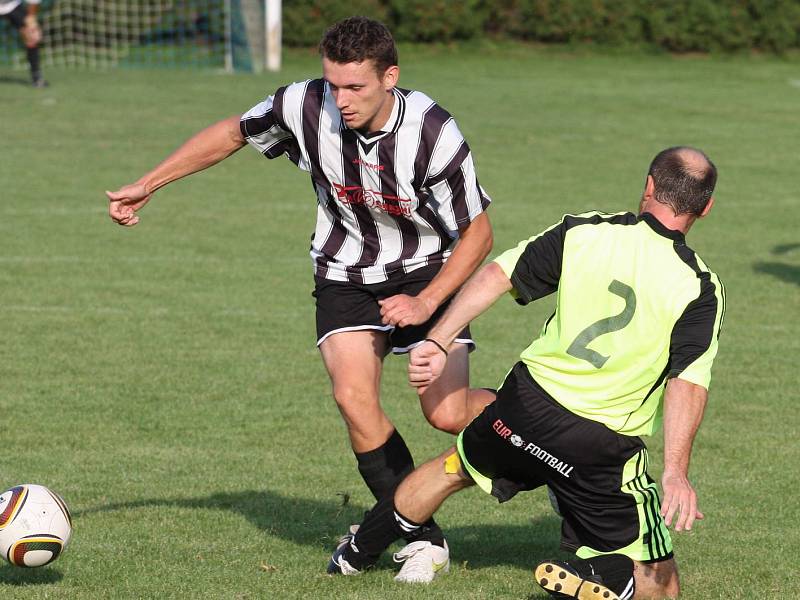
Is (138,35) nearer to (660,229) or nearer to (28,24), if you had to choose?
(28,24)

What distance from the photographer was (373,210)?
598cm

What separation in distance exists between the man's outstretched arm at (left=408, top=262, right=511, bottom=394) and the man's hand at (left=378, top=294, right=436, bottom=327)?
40cm

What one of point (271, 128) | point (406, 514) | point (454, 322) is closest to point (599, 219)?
point (454, 322)

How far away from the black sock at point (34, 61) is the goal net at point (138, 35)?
4.11m

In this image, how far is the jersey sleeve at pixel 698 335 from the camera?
4.77 metres

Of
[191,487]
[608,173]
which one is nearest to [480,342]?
[191,487]

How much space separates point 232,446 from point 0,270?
5310 millimetres

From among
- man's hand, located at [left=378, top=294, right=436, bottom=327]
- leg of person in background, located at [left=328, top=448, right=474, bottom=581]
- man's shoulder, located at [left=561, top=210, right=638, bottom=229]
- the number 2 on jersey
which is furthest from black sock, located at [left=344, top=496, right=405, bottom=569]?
man's shoulder, located at [left=561, top=210, right=638, bottom=229]

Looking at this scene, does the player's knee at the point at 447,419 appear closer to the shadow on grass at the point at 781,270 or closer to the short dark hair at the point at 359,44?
the short dark hair at the point at 359,44

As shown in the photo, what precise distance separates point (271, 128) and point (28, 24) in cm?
1945

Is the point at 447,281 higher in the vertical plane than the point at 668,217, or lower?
lower

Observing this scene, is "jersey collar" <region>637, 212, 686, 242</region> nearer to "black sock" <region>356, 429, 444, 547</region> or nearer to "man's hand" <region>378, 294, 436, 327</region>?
"man's hand" <region>378, 294, 436, 327</region>

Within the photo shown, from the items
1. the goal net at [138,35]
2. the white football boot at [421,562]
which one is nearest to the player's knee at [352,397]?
the white football boot at [421,562]

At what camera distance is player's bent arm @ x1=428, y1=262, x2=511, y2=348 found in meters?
4.92
